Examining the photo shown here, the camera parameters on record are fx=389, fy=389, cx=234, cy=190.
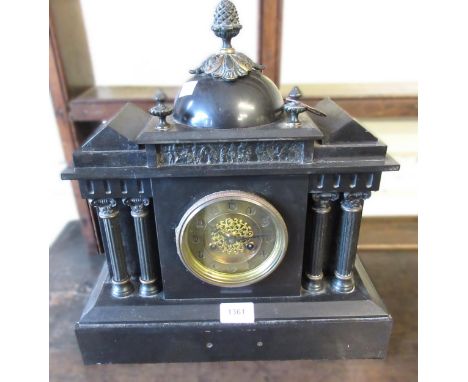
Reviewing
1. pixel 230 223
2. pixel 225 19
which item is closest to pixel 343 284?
pixel 230 223

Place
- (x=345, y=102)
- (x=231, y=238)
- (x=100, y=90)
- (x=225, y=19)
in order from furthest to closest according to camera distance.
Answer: (x=100, y=90) < (x=345, y=102) < (x=231, y=238) < (x=225, y=19)

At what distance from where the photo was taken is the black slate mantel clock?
0.86m

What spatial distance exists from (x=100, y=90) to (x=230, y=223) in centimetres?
80

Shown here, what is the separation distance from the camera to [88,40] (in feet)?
4.57

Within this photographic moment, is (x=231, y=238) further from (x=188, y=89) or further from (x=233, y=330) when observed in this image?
(x=188, y=89)

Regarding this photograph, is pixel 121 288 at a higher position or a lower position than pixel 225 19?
lower

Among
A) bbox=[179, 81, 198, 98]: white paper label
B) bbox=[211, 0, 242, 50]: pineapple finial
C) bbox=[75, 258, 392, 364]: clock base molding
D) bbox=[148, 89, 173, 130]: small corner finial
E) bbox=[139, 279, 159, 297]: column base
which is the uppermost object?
bbox=[211, 0, 242, 50]: pineapple finial

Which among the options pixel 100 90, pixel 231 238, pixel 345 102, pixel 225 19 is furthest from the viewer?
pixel 100 90

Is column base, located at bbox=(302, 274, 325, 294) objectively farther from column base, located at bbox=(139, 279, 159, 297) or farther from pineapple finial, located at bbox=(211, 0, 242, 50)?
pineapple finial, located at bbox=(211, 0, 242, 50)

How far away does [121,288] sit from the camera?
3.41 feet

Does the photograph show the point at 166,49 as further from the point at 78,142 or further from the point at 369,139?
the point at 369,139

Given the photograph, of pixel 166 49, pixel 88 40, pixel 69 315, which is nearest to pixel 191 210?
pixel 69 315

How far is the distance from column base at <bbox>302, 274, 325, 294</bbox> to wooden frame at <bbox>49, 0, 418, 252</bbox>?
566 mm

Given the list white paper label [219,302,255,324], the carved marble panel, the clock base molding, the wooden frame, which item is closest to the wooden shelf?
the wooden frame
